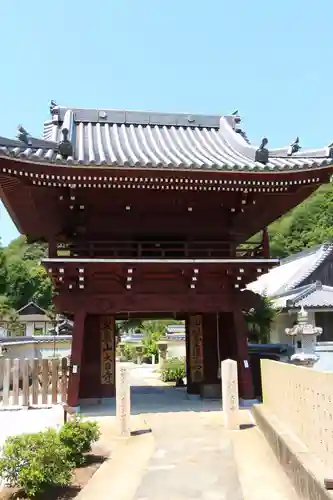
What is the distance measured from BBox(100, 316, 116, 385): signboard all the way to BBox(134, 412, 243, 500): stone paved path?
3774mm

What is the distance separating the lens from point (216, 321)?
51.0 ft

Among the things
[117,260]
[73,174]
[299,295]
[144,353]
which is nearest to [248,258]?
[117,260]

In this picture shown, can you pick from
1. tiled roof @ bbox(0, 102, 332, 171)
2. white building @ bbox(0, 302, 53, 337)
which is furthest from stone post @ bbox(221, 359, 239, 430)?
white building @ bbox(0, 302, 53, 337)

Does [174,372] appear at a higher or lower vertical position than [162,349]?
lower

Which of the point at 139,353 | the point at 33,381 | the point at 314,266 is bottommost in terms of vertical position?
the point at 139,353

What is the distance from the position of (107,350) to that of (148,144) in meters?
6.62

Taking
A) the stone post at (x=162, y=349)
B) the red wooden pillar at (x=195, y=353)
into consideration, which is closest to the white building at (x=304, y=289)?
the red wooden pillar at (x=195, y=353)

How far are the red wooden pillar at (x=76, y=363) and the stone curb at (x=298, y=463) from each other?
542cm

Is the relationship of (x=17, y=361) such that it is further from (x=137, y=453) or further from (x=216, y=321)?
(x=216, y=321)

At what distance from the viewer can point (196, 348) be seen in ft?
52.6

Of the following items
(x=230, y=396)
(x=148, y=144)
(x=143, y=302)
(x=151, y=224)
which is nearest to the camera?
(x=230, y=396)

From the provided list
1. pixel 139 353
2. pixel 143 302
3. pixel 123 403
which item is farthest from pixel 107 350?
pixel 139 353

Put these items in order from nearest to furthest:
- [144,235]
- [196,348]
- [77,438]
Answer: 1. [77,438]
2. [144,235]
3. [196,348]

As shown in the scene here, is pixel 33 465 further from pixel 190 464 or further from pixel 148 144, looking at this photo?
pixel 148 144
